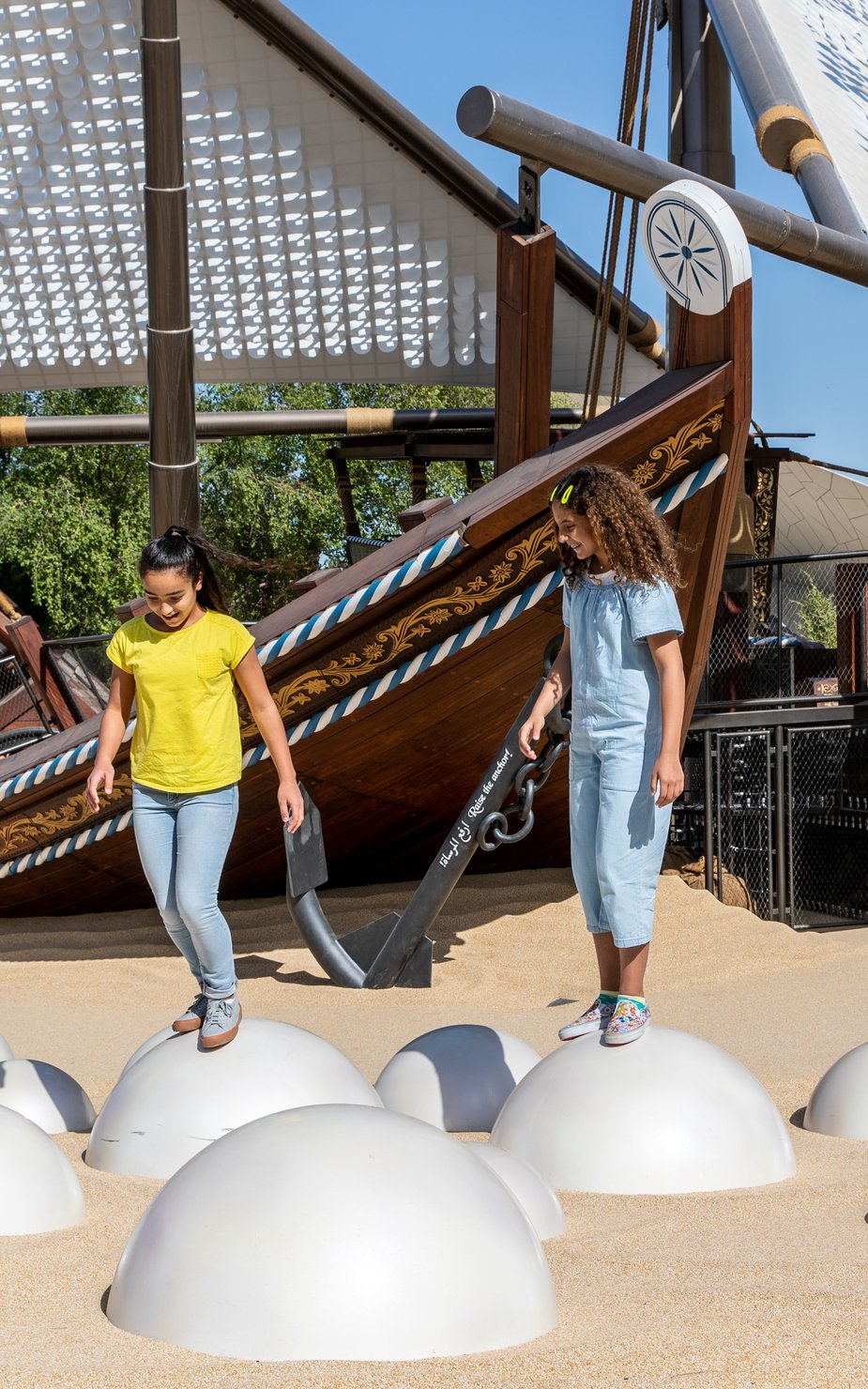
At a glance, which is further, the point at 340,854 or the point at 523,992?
the point at 340,854

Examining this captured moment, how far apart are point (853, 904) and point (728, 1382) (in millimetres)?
6952

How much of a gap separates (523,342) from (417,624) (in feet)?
3.96

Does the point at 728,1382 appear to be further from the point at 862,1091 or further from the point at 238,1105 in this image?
the point at 862,1091

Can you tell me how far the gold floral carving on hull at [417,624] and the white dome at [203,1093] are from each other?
8.37 ft

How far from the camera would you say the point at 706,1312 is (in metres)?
1.88

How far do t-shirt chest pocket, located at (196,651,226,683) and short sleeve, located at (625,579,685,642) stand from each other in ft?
3.06

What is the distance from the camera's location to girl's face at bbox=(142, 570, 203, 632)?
10.6 feet

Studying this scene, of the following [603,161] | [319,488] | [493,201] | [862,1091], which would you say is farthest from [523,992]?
[319,488]

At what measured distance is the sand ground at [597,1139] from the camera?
1662mm

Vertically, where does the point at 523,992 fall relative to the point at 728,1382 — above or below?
below

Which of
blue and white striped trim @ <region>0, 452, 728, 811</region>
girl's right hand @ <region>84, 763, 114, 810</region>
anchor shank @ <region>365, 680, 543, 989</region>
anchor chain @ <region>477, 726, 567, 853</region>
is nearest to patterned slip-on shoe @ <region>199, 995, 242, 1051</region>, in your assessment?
girl's right hand @ <region>84, 763, 114, 810</region>

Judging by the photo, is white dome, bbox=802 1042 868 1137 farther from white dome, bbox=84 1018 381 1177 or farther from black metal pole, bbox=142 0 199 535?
black metal pole, bbox=142 0 199 535

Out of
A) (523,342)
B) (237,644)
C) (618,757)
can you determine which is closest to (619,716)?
(618,757)

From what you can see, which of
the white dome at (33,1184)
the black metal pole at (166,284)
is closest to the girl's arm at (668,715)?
the white dome at (33,1184)
